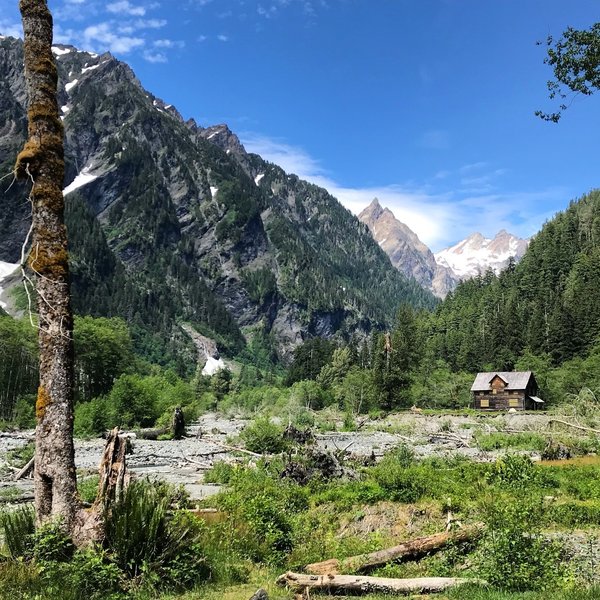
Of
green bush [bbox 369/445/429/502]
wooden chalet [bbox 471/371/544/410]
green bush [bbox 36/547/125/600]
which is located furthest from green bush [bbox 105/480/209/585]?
wooden chalet [bbox 471/371/544/410]

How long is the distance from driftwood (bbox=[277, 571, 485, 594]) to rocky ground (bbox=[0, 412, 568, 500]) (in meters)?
9.25

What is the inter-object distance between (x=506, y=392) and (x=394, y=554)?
7421 cm

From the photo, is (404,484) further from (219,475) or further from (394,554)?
(219,475)

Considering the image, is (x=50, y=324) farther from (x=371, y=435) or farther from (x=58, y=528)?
(x=371, y=435)

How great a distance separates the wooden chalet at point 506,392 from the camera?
78812mm

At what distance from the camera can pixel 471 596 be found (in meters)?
9.11

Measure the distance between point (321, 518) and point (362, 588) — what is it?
6.00m

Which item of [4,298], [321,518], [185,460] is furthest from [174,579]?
[4,298]

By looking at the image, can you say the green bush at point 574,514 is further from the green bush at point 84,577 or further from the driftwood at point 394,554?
the green bush at point 84,577

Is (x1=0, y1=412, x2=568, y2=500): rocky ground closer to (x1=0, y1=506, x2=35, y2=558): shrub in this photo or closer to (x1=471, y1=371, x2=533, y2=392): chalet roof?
(x1=0, y1=506, x2=35, y2=558): shrub

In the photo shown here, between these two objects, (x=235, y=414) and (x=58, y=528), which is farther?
(x=235, y=414)

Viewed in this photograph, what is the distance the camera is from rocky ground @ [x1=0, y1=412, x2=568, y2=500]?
24.7 metres

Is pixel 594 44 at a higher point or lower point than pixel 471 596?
higher

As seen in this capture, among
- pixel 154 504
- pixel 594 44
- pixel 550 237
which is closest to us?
pixel 154 504
